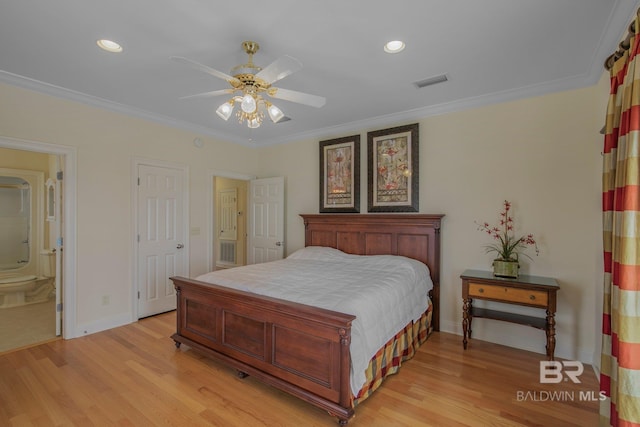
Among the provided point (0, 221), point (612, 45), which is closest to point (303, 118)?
point (612, 45)

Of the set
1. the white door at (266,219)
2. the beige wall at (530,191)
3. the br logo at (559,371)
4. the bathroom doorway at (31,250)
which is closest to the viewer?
the br logo at (559,371)

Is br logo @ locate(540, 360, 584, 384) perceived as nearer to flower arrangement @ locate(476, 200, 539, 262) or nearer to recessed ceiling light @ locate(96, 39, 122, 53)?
flower arrangement @ locate(476, 200, 539, 262)

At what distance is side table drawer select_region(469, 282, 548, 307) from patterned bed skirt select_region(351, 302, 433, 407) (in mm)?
638

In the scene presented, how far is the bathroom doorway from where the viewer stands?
140 inches

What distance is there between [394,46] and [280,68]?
100 cm

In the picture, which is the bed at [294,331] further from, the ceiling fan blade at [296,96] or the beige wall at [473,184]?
the ceiling fan blade at [296,96]

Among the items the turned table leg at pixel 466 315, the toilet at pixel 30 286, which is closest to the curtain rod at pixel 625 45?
the turned table leg at pixel 466 315

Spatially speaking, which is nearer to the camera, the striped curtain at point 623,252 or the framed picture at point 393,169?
the striped curtain at point 623,252

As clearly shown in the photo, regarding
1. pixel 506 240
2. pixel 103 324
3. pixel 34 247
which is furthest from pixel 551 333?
pixel 34 247

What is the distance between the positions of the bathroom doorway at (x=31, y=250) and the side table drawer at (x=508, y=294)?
4.54 metres

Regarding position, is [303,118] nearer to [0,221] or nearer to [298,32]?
[298,32]

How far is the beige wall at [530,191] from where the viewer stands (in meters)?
2.87

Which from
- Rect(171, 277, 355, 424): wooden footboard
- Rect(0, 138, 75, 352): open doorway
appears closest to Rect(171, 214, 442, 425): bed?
Rect(171, 277, 355, 424): wooden footboard

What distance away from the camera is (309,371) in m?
2.11
